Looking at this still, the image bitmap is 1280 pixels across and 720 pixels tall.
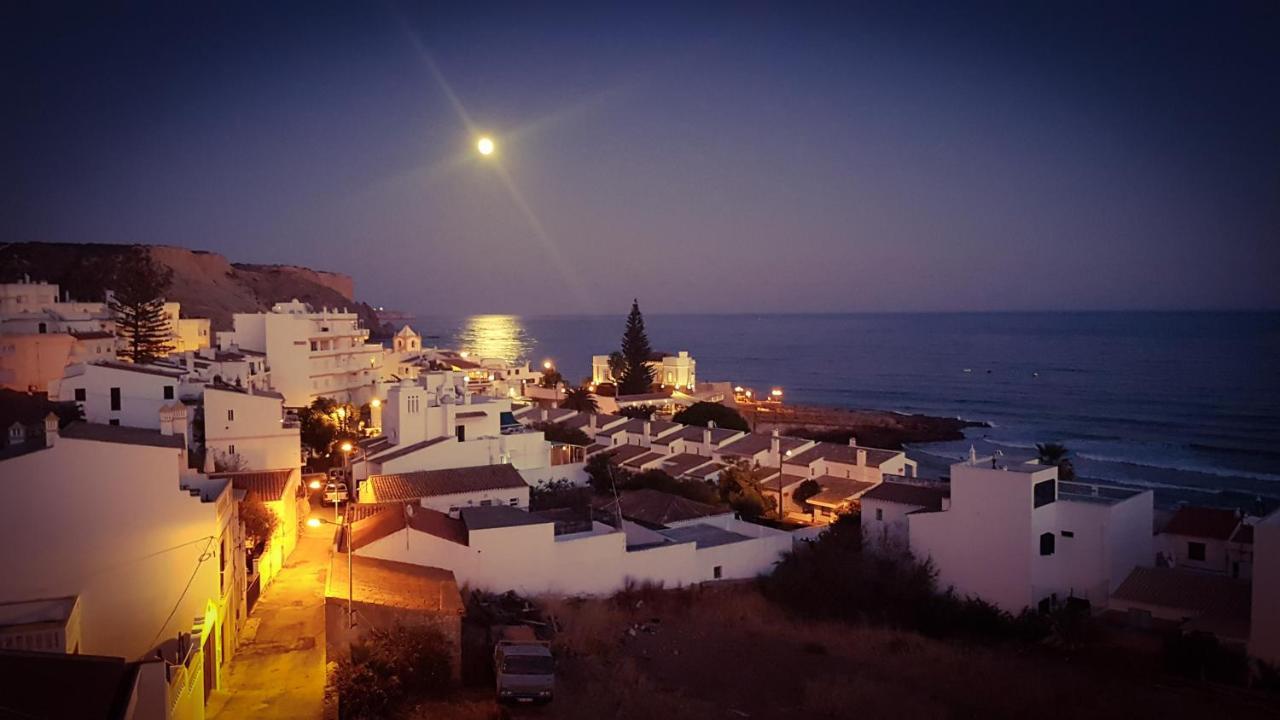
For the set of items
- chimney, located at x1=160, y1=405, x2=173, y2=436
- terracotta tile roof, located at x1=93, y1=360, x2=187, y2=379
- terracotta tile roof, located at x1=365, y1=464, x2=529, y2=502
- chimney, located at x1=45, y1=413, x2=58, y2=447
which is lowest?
terracotta tile roof, located at x1=365, y1=464, x2=529, y2=502

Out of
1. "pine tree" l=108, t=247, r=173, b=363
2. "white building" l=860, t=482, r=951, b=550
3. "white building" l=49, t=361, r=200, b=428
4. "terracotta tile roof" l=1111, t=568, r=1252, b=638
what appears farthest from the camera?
"pine tree" l=108, t=247, r=173, b=363

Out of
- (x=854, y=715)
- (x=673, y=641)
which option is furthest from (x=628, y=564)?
(x=854, y=715)

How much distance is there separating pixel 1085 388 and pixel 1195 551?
172 feet

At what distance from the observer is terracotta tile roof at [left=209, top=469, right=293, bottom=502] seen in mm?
15922

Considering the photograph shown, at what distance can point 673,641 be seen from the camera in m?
13.9

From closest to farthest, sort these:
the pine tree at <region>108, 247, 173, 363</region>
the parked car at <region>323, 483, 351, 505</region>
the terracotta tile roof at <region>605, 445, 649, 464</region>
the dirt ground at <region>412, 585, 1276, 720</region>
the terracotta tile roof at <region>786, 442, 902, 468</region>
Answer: the dirt ground at <region>412, 585, 1276, 720</region>
the parked car at <region>323, 483, 351, 505</region>
the terracotta tile roof at <region>786, 442, 902, 468</region>
the terracotta tile roof at <region>605, 445, 649, 464</region>
the pine tree at <region>108, 247, 173, 363</region>

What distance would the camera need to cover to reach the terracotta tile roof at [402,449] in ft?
65.0

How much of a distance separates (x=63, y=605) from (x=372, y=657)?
3.55 meters

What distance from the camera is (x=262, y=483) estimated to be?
16.8 m

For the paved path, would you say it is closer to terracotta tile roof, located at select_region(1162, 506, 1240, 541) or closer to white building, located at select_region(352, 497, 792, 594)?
white building, located at select_region(352, 497, 792, 594)

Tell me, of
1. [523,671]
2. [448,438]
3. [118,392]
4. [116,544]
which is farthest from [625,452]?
[116,544]

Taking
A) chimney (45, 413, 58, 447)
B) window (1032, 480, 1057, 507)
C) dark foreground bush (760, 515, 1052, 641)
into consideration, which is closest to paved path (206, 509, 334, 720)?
chimney (45, 413, 58, 447)

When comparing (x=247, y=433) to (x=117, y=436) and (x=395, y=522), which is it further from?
(x=117, y=436)

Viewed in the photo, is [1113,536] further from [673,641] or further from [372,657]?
[372,657]
